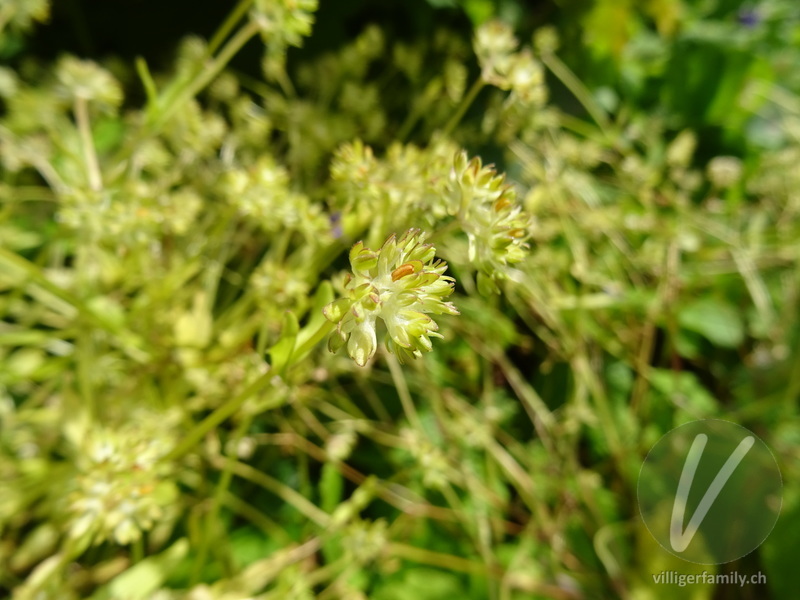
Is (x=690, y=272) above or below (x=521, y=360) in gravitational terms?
above

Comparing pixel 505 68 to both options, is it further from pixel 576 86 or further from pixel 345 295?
pixel 576 86

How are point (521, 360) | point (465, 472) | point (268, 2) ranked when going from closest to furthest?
point (268, 2) < point (465, 472) < point (521, 360)

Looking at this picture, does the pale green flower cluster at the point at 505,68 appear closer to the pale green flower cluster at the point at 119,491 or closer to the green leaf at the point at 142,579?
the pale green flower cluster at the point at 119,491

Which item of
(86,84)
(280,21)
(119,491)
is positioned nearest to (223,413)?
(119,491)

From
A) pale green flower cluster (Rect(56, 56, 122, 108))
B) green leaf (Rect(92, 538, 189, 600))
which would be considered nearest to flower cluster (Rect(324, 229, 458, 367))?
green leaf (Rect(92, 538, 189, 600))

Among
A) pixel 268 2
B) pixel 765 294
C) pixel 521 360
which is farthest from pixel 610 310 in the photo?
pixel 268 2

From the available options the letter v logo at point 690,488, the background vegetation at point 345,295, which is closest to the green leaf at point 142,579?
the background vegetation at point 345,295

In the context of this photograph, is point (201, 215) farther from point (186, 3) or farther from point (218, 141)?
point (186, 3)

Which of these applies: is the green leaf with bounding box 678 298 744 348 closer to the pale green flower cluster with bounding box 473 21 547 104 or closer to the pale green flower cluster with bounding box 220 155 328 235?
the pale green flower cluster with bounding box 473 21 547 104
